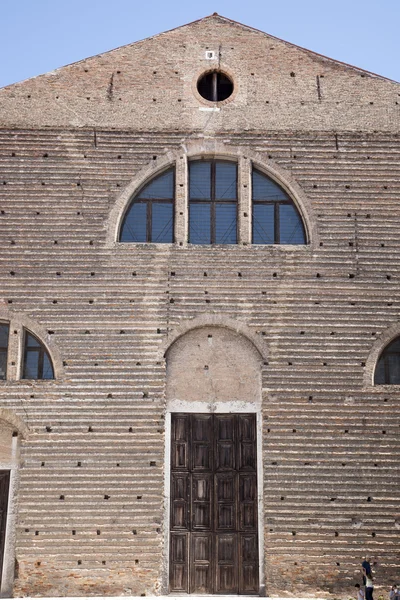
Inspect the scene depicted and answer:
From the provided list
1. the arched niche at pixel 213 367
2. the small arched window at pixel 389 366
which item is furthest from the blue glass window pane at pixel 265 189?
the small arched window at pixel 389 366

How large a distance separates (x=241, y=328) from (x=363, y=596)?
4326mm

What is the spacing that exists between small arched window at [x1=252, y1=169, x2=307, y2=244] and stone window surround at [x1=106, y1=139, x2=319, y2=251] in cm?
10

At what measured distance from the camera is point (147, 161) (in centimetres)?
1459

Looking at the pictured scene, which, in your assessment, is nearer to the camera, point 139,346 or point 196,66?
point 139,346

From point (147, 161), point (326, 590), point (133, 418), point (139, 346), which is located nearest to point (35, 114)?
point (147, 161)

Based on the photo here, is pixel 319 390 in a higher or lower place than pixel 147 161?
lower

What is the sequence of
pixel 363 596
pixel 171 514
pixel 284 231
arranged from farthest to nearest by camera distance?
pixel 284 231 → pixel 171 514 → pixel 363 596

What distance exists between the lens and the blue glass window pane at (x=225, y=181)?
1462cm

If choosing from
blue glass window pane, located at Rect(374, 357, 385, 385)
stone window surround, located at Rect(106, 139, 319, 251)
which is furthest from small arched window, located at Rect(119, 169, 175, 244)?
blue glass window pane, located at Rect(374, 357, 385, 385)

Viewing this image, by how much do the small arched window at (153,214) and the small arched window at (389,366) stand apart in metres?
3.91

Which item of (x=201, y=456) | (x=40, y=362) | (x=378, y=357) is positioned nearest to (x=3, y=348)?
(x=40, y=362)

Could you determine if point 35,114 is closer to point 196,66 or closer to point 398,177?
point 196,66

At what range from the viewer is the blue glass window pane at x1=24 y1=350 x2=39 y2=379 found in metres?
13.7

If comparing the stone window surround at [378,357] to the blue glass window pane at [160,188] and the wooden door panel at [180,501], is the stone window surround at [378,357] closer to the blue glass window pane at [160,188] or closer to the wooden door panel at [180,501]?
the wooden door panel at [180,501]
